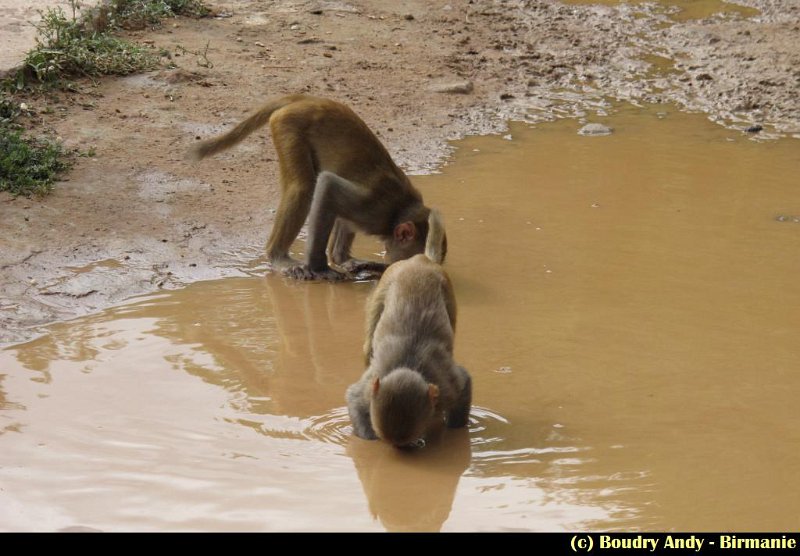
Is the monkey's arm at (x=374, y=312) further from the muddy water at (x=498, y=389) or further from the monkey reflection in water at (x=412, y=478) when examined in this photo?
the monkey reflection in water at (x=412, y=478)

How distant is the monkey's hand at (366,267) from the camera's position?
27.9 ft

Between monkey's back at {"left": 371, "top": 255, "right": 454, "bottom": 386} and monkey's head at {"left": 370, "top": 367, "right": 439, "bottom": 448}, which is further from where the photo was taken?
monkey's back at {"left": 371, "top": 255, "right": 454, "bottom": 386}

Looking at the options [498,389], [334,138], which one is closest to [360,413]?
[498,389]

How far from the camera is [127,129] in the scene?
10.4 meters

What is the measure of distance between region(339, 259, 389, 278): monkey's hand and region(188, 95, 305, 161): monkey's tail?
1.32 m

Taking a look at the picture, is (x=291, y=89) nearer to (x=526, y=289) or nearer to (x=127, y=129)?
(x=127, y=129)

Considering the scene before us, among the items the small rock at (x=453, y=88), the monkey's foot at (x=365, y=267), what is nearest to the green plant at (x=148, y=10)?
the small rock at (x=453, y=88)

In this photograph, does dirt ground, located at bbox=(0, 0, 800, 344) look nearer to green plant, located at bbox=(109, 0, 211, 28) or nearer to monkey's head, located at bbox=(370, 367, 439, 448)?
green plant, located at bbox=(109, 0, 211, 28)

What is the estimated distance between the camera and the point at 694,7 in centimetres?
1552

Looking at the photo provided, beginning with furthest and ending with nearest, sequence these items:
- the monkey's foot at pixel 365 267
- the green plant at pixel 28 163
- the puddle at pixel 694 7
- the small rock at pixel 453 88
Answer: the puddle at pixel 694 7 → the small rock at pixel 453 88 → the green plant at pixel 28 163 → the monkey's foot at pixel 365 267

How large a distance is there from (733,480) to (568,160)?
18.8 ft

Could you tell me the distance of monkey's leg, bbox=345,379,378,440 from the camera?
5.56 meters

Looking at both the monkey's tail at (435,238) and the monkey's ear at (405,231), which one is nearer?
the monkey's tail at (435,238)

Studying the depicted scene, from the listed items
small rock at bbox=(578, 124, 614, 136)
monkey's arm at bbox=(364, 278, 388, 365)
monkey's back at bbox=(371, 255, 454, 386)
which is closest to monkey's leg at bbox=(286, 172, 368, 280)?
monkey's arm at bbox=(364, 278, 388, 365)
